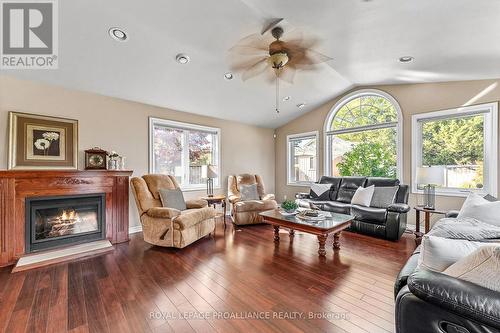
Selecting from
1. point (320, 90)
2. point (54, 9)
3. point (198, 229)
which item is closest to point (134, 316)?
point (198, 229)

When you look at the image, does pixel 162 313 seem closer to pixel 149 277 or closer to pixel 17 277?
pixel 149 277

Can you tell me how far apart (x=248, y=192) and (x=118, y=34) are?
142 inches

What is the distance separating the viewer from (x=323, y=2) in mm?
2082

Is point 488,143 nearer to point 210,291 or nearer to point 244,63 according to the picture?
point 244,63

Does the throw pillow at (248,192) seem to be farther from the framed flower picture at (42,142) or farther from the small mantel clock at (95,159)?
the framed flower picture at (42,142)

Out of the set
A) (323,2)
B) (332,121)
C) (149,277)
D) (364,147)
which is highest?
(323,2)

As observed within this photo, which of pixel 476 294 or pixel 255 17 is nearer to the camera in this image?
pixel 476 294

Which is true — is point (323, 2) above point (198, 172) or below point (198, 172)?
above

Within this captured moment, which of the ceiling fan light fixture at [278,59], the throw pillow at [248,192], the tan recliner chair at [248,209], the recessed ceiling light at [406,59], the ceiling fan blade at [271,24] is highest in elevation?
the ceiling fan blade at [271,24]

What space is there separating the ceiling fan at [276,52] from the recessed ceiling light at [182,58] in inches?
25.0

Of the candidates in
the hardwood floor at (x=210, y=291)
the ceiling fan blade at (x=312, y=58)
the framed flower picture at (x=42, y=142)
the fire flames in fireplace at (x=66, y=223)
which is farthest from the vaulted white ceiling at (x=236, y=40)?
the hardwood floor at (x=210, y=291)

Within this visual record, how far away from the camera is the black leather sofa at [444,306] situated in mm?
841

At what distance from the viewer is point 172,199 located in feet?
12.0

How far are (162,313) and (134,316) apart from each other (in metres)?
0.21
